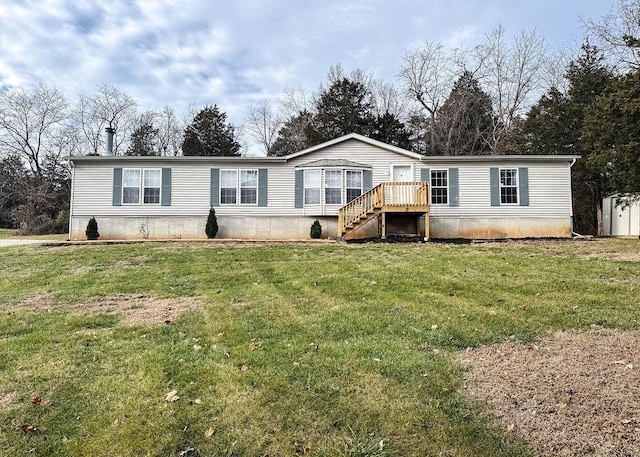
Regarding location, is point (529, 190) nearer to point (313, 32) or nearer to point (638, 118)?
point (638, 118)

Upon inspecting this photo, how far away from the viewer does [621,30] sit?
17.1 meters

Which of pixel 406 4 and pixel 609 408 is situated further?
pixel 406 4

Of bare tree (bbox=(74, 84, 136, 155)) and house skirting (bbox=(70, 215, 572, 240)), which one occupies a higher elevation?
bare tree (bbox=(74, 84, 136, 155))

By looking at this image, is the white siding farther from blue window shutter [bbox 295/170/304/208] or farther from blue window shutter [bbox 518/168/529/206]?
blue window shutter [bbox 295/170/304/208]

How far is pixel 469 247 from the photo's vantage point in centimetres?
1241

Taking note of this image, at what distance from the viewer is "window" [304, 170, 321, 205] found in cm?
1596

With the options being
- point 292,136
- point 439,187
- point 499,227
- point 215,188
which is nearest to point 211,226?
point 215,188

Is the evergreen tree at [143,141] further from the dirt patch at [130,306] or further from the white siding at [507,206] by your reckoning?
the dirt patch at [130,306]

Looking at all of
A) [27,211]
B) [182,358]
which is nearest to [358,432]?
[182,358]

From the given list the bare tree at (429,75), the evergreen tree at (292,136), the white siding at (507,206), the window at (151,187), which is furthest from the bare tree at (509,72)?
the window at (151,187)

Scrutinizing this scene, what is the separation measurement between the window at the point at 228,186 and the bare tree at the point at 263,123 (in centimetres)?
2182

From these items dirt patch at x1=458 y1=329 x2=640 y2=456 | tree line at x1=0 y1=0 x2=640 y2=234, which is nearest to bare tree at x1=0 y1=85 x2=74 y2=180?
tree line at x1=0 y1=0 x2=640 y2=234

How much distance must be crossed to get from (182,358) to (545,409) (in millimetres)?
3024

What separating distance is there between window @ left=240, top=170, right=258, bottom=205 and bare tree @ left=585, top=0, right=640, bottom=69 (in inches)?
587
